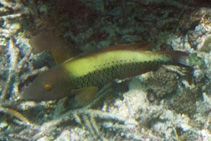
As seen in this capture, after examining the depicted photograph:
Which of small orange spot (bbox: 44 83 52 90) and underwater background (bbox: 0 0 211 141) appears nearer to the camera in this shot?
small orange spot (bbox: 44 83 52 90)

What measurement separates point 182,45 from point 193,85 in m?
0.56

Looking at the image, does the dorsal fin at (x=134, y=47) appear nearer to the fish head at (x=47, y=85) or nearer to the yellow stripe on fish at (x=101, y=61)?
the yellow stripe on fish at (x=101, y=61)

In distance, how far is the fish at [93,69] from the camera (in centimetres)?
Answer: 239

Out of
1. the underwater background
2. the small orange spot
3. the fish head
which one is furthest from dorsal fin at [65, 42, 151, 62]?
the underwater background

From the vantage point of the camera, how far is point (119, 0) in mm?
2926

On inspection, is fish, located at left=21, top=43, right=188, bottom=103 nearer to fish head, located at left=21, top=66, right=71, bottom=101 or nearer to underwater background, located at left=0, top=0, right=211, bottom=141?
fish head, located at left=21, top=66, right=71, bottom=101

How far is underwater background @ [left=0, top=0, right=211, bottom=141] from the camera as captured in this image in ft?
9.73

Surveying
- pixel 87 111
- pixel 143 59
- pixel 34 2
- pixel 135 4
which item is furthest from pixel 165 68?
pixel 34 2

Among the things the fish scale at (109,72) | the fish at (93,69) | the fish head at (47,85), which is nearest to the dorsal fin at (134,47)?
the fish at (93,69)

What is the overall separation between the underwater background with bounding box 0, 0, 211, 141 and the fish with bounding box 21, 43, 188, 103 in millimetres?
580

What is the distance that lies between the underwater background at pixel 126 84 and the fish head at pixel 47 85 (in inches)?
25.0

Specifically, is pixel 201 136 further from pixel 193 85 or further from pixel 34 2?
pixel 34 2

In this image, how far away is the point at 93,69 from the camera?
7.93 feet

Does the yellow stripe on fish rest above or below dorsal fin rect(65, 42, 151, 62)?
below
